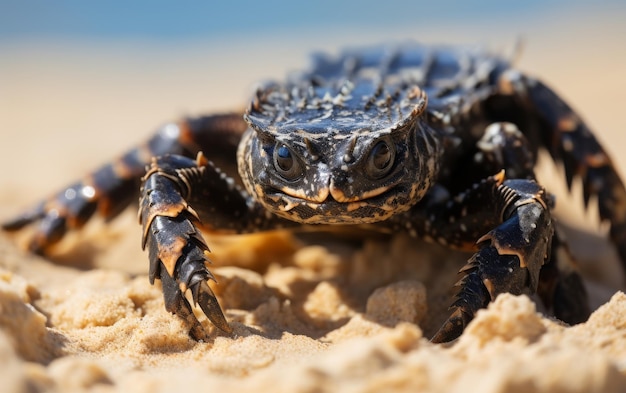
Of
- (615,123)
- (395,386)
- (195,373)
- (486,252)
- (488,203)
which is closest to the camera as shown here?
(395,386)

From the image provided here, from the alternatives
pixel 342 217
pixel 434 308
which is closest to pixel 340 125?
pixel 342 217

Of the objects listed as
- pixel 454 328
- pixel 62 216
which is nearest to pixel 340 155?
pixel 454 328

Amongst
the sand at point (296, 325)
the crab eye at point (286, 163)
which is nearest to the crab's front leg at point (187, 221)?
the sand at point (296, 325)

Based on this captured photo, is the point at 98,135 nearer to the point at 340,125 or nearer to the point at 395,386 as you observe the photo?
the point at 340,125

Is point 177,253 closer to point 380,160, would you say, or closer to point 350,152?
point 350,152

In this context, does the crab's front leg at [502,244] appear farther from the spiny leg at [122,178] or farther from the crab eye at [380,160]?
the spiny leg at [122,178]

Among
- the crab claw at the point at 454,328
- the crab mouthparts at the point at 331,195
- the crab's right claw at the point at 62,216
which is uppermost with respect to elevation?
the crab mouthparts at the point at 331,195
